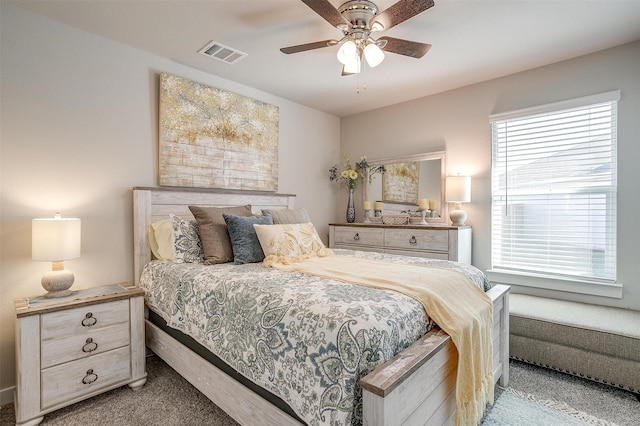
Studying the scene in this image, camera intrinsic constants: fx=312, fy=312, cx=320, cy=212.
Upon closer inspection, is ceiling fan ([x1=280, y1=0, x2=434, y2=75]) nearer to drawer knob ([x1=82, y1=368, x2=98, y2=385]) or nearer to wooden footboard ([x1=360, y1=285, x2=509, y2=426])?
wooden footboard ([x1=360, y1=285, x2=509, y2=426])

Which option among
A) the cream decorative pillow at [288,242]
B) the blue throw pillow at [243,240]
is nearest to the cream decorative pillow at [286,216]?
the cream decorative pillow at [288,242]

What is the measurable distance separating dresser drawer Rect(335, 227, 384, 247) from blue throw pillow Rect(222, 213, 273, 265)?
166cm

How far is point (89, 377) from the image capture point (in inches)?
76.6

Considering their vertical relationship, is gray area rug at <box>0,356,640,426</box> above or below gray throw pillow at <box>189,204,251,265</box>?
below

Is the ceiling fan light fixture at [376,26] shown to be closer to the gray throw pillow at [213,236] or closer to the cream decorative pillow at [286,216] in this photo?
the cream decorative pillow at [286,216]

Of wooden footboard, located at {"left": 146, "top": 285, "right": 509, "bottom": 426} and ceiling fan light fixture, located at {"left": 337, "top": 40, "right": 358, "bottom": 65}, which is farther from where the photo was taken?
ceiling fan light fixture, located at {"left": 337, "top": 40, "right": 358, "bottom": 65}

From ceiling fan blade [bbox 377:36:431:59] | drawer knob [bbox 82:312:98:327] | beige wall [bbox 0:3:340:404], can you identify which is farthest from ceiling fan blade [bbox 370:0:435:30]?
drawer knob [bbox 82:312:98:327]

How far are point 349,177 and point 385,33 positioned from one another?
2.01m

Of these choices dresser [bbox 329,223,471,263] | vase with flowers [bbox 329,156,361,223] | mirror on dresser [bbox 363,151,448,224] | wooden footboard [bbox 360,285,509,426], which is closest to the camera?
wooden footboard [bbox 360,285,509,426]

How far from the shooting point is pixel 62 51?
224 centimetres

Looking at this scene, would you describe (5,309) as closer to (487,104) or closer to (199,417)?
(199,417)

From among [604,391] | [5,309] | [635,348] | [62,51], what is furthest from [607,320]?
[62,51]

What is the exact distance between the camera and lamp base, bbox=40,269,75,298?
6.53ft

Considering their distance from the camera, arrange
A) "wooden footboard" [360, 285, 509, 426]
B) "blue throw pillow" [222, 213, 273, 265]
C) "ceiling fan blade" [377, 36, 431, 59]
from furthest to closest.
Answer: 1. "blue throw pillow" [222, 213, 273, 265]
2. "ceiling fan blade" [377, 36, 431, 59]
3. "wooden footboard" [360, 285, 509, 426]
